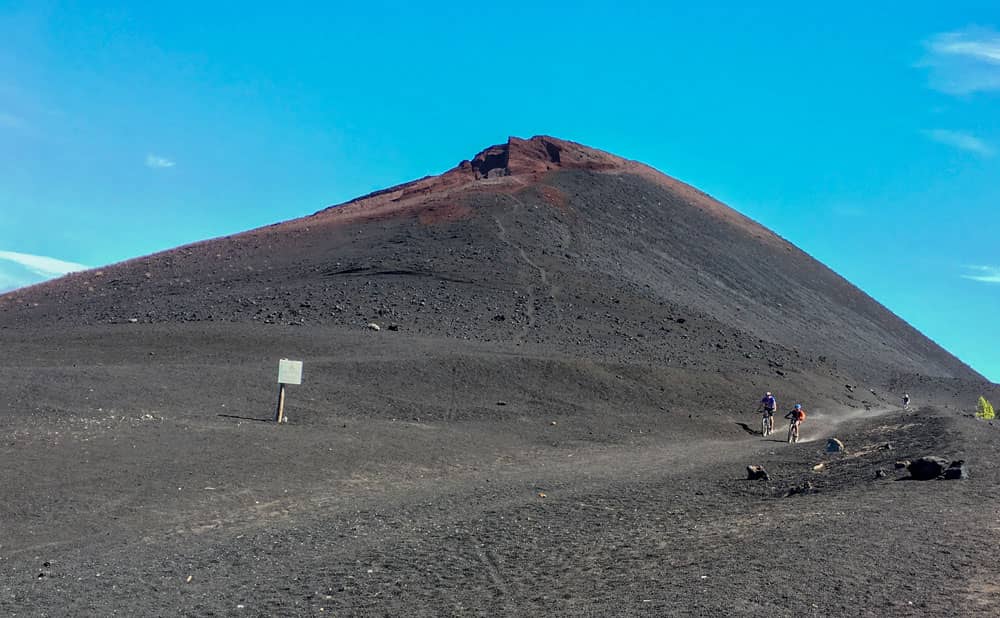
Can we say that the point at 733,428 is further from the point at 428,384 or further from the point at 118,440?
the point at 118,440

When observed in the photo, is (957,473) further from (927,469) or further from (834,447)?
(834,447)

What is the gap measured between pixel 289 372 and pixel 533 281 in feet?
74.8

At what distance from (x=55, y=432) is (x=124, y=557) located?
8.25 m

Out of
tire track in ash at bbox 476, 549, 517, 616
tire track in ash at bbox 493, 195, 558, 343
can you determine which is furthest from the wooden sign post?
tire track in ash at bbox 493, 195, 558, 343

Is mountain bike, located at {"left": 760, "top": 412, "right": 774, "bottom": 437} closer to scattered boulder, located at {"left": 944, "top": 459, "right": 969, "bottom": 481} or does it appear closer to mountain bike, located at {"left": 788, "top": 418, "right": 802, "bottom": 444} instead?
mountain bike, located at {"left": 788, "top": 418, "right": 802, "bottom": 444}

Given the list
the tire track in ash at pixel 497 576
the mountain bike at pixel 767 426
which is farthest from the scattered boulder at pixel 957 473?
the mountain bike at pixel 767 426

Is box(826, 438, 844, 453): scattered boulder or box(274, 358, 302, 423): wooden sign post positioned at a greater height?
box(274, 358, 302, 423): wooden sign post

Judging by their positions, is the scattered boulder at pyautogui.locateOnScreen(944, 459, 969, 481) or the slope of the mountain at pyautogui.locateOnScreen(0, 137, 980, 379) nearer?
the scattered boulder at pyautogui.locateOnScreen(944, 459, 969, 481)

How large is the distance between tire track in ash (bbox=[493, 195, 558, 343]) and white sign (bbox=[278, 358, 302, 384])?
14773 millimetres

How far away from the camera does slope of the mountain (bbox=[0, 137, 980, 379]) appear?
39250 mm

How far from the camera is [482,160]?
78.3 meters

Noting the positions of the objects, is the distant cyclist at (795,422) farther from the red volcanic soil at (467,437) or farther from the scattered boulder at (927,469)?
the scattered boulder at (927,469)

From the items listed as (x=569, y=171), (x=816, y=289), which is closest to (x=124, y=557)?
(x=569, y=171)

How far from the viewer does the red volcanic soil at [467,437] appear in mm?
9570
